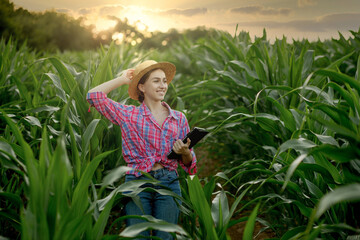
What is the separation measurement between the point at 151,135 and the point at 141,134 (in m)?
A: 0.05

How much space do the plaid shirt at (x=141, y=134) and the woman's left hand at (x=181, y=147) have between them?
7 cm

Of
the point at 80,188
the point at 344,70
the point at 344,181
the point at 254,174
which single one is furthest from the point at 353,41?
the point at 80,188

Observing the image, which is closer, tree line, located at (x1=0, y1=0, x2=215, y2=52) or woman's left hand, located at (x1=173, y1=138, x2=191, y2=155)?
woman's left hand, located at (x1=173, y1=138, x2=191, y2=155)

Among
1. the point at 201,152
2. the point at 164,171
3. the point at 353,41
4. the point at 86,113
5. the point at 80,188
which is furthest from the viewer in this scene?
the point at 353,41

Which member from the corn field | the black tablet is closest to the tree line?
the corn field

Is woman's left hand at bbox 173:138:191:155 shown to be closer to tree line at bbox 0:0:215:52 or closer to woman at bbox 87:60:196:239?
woman at bbox 87:60:196:239

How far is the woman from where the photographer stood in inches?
56.2

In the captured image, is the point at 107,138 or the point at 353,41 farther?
the point at 353,41

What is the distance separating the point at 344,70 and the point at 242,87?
6.27 feet

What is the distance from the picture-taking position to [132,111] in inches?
60.2

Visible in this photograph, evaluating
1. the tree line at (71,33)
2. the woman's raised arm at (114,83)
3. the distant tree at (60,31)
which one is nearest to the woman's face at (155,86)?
the woman's raised arm at (114,83)

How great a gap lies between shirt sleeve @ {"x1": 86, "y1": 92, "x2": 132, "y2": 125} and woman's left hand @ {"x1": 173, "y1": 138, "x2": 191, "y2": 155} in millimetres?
280

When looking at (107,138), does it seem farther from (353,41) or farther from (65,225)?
(353,41)

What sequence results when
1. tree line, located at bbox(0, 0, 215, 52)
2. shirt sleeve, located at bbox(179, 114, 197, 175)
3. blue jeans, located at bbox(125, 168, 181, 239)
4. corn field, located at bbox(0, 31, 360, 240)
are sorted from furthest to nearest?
1. tree line, located at bbox(0, 0, 215, 52)
2. shirt sleeve, located at bbox(179, 114, 197, 175)
3. blue jeans, located at bbox(125, 168, 181, 239)
4. corn field, located at bbox(0, 31, 360, 240)
